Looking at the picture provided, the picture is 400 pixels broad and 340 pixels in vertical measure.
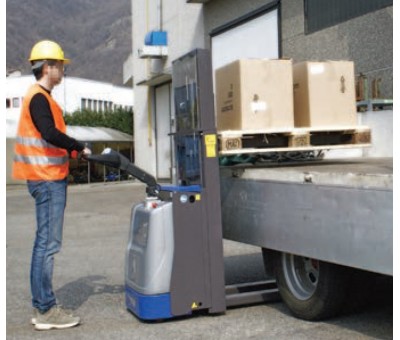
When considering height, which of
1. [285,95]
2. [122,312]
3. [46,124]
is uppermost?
[285,95]

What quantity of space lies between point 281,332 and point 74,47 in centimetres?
9279

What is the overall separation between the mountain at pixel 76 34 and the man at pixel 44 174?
80090mm

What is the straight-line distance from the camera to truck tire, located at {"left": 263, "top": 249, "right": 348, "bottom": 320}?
4660 millimetres

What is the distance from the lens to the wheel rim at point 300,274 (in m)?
4.90

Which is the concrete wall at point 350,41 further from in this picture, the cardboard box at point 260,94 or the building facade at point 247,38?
the cardboard box at point 260,94

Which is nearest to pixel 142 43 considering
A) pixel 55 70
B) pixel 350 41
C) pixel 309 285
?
pixel 350 41

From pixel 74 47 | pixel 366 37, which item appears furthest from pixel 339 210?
pixel 74 47

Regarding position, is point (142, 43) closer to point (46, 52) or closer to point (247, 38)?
point (247, 38)

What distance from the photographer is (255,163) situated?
6086mm

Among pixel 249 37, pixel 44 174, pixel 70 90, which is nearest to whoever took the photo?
pixel 44 174

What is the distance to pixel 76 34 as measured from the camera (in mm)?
96188

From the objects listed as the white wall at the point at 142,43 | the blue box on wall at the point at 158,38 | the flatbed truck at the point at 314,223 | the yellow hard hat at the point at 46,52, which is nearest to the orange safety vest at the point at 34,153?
the yellow hard hat at the point at 46,52

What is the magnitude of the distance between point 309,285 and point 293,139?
1.32 meters

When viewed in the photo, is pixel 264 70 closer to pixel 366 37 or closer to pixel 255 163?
pixel 255 163
